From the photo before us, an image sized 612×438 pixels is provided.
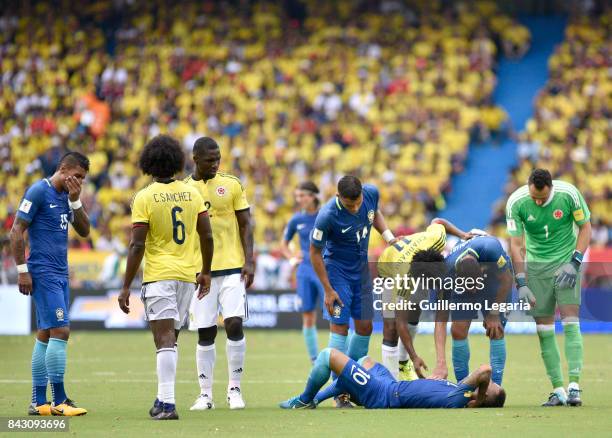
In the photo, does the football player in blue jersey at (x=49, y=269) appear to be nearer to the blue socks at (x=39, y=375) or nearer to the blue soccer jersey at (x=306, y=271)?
the blue socks at (x=39, y=375)

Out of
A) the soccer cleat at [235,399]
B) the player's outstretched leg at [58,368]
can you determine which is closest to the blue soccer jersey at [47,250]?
the player's outstretched leg at [58,368]

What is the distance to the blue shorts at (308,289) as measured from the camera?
18.3 meters

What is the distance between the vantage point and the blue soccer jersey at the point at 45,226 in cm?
1108

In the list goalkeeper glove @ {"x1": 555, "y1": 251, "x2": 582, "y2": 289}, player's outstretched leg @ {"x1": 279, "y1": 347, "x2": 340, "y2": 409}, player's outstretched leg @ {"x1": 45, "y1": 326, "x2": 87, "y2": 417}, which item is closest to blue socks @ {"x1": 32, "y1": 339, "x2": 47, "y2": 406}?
player's outstretched leg @ {"x1": 45, "y1": 326, "x2": 87, "y2": 417}

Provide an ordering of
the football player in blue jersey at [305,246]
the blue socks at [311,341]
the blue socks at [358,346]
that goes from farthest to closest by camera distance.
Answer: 1. the football player in blue jersey at [305,246]
2. the blue socks at [311,341]
3. the blue socks at [358,346]

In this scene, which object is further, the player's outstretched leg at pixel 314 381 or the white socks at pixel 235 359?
the white socks at pixel 235 359

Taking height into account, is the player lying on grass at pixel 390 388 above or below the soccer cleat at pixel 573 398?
above

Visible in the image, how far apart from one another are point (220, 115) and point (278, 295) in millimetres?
10562

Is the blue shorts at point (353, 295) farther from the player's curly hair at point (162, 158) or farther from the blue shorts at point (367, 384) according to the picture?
the player's curly hair at point (162, 158)

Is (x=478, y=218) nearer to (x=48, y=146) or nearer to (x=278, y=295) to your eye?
(x=278, y=295)

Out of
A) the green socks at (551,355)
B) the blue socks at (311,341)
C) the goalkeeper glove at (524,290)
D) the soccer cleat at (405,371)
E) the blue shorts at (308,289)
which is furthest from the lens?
the blue shorts at (308,289)

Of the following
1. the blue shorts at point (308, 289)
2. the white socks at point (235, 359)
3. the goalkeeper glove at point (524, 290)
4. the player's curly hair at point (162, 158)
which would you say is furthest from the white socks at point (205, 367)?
the blue shorts at point (308, 289)

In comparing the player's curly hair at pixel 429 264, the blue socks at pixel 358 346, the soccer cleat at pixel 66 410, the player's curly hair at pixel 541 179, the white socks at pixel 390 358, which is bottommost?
the soccer cleat at pixel 66 410

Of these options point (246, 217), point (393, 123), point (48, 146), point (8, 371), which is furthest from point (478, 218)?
point (246, 217)
